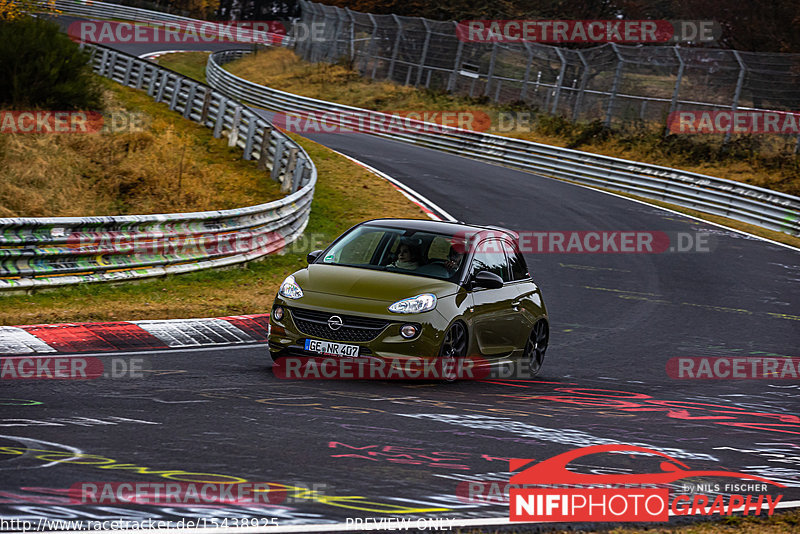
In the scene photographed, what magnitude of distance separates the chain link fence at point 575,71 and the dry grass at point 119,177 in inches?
595

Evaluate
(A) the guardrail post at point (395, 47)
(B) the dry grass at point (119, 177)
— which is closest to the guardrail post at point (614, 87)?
(A) the guardrail post at point (395, 47)

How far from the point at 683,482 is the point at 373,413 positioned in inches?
96.3

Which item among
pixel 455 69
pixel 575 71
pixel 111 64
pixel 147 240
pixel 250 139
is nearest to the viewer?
pixel 147 240

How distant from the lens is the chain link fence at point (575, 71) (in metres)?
31.0

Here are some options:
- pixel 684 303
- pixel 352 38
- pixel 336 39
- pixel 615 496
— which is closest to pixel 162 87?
pixel 352 38

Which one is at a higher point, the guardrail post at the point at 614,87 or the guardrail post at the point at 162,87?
the guardrail post at the point at 614,87

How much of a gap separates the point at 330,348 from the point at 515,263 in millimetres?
3013

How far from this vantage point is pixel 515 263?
1135 cm

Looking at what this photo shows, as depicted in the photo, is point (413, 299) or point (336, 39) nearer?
point (413, 299)

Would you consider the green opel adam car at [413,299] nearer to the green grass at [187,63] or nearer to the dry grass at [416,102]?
the dry grass at [416,102]

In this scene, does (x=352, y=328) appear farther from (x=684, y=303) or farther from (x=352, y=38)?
(x=352, y=38)

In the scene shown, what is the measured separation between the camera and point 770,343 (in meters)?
14.0

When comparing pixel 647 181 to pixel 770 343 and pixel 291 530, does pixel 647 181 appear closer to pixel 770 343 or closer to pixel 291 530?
pixel 770 343

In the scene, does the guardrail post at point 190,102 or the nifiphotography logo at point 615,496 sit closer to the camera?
the nifiphotography logo at point 615,496
